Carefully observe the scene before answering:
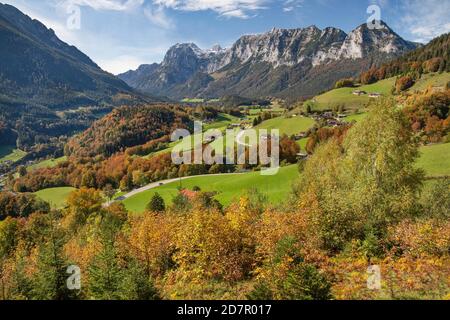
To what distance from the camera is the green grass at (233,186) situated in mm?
76787

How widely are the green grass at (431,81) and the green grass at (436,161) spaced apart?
9866 centimetres

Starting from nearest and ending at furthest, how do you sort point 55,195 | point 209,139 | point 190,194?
point 190,194 < point 55,195 < point 209,139

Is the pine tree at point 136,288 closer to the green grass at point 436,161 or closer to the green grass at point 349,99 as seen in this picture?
the green grass at point 436,161

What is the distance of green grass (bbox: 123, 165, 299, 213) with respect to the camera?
252 ft

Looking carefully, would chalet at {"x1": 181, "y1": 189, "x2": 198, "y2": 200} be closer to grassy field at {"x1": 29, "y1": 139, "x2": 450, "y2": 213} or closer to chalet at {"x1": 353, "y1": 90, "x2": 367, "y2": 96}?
grassy field at {"x1": 29, "y1": 139, "x2": 450, "y2": 213}

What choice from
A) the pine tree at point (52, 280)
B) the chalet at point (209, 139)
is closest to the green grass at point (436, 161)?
the pine tree at point (52, 280)

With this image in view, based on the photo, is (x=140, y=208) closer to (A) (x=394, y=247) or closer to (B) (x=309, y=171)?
(B) (x=309, y=171)

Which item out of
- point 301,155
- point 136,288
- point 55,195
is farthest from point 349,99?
point 136,288

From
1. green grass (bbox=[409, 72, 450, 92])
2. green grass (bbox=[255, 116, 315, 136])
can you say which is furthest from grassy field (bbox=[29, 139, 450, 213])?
green grass (bbox=[409, 72, 450, 92])

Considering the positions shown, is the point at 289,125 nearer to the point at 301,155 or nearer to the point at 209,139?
the point at 209,139

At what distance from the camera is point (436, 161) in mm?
62781

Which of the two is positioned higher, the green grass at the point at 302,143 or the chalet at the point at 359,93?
the chalet at the point at 359,93

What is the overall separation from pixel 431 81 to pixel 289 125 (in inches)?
2841
